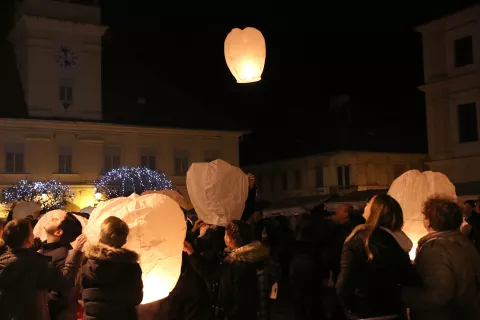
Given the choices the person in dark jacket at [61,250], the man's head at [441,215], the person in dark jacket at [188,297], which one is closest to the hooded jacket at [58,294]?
the person in dark jacket at [61,250]

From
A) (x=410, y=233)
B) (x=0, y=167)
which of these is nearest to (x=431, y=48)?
(x=0, y=167)

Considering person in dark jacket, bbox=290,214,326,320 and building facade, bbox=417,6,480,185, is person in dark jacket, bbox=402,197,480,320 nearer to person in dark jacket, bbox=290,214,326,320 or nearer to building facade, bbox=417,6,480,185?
person in dark jacket, bbox=290,214,326,320

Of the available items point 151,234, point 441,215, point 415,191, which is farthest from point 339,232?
point 151,234

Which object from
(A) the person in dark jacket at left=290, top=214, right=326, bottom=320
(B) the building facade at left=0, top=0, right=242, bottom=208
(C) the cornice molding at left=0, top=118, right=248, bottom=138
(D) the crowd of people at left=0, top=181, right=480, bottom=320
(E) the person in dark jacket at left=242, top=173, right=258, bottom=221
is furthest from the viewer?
(B) the building facade at left=0, top=0, right=242, bottom=208

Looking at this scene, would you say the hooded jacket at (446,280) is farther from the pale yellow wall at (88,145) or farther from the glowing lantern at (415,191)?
the pale yellow wall at (88,145)

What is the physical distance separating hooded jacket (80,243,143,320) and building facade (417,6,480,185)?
24.8m

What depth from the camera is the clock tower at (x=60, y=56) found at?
125ft

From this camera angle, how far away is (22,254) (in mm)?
6160

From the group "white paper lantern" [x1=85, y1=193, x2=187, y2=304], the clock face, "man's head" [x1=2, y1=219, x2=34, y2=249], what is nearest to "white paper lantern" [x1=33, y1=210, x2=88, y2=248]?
"man's head" [x1=2, y1=219, x2=34, y2=249]

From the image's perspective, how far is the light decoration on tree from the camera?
3503 centimetres

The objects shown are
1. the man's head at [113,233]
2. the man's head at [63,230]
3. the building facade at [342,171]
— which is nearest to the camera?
the man's head at [113,233]

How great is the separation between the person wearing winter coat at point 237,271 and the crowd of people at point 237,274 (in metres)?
0.01

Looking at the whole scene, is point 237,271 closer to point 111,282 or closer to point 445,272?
point 111,282

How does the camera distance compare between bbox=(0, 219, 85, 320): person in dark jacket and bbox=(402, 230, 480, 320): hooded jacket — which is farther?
bbox=(0, 219, 85, 320): person in dark jacket
